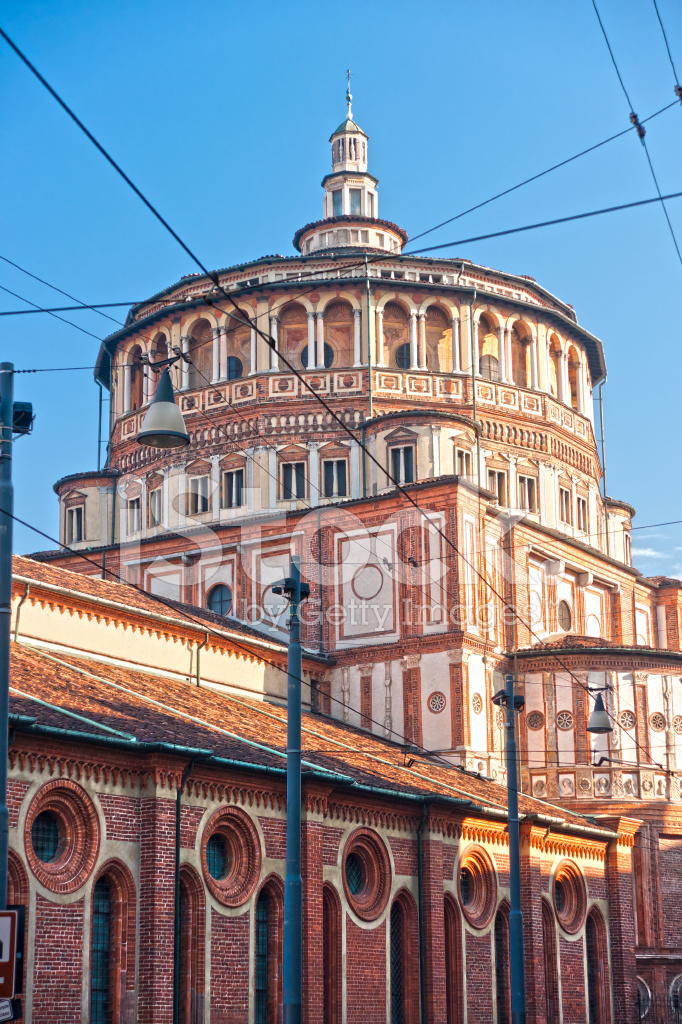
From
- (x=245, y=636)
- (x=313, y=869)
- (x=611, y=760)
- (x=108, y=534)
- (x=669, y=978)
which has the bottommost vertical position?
(x=669, y=978)

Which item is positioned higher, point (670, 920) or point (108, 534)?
point (108, 534)

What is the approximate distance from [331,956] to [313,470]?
827 inches

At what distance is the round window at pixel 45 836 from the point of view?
2053cm

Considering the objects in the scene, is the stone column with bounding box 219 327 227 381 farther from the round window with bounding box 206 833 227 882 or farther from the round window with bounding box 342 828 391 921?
the round window with bounding box 206 833 227 882

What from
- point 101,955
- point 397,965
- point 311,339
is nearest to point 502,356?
point 311,339

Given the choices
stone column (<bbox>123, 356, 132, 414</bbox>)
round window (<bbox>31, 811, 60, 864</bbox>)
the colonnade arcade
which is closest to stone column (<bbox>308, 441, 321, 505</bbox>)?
the colonnade arcade

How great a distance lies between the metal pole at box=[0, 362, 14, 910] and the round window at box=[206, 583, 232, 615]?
27.0 metres

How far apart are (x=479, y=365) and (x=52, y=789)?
96.6 ft

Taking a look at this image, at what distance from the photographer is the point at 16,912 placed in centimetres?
1170

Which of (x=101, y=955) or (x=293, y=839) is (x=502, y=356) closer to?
(x=101, y=955)

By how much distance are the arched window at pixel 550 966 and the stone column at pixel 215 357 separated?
2096 centimetres

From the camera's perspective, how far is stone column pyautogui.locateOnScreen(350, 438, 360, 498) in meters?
43.8

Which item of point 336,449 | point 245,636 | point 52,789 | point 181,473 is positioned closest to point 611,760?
point 245,636

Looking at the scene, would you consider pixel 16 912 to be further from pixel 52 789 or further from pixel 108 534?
pixel 108 534
